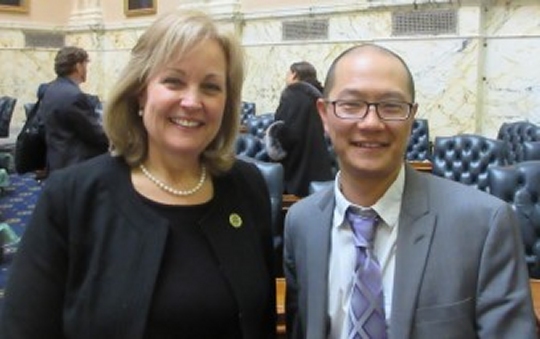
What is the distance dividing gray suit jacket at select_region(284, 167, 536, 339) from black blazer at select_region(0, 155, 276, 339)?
0.94 ft

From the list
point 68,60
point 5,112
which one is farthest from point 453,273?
point 5,112

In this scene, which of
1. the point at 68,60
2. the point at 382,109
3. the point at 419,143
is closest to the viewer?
the point at 382,109

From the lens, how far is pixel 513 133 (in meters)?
6.82

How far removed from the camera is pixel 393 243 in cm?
171

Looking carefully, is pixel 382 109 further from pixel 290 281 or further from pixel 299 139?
pixel 299 139

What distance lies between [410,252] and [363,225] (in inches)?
5.4

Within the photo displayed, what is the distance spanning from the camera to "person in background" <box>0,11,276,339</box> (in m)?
1.62

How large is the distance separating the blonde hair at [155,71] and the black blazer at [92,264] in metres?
0.11

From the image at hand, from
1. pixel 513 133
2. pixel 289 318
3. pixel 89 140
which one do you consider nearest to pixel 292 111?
pixel 89 140

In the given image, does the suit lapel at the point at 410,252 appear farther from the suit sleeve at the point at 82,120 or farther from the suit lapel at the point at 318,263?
the suit sleeve at the point at 82,120

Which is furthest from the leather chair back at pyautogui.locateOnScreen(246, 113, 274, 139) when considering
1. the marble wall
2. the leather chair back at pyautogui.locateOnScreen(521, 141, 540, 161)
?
the leather chair back at pyautogui.locateOnScreen(521, 141, 540, 161)

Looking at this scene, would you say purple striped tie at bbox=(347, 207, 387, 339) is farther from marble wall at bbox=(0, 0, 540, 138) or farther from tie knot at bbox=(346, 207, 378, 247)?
marble wall at bbox=(0, 0, 540, 138)

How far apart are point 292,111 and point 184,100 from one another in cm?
363

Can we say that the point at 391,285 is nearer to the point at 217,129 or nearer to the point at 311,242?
the point at 311,242
